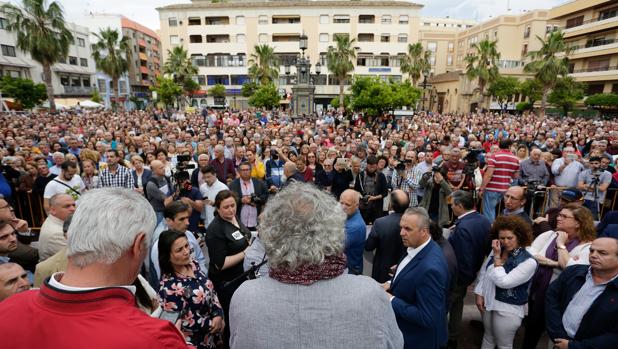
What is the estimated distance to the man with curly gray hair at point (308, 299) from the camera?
125 centimetres

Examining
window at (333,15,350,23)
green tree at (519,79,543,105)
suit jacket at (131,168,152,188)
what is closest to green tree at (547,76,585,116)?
green tree at (519,79,543,105)

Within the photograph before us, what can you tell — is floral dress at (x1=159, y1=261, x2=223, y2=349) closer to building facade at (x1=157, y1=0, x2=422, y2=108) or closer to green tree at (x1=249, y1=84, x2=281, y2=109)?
green tree at (x1=249, y1=84, x2=281, y2=109)

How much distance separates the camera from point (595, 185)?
621cm

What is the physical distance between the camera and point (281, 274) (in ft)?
4.36

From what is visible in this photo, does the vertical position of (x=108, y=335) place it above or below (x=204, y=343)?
above

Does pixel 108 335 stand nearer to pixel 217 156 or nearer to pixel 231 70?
pixel 217 156

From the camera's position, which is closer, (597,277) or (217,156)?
(597,277)

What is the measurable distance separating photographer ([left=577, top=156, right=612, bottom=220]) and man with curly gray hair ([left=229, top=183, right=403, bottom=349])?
7.07m

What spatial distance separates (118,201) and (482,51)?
153 feet

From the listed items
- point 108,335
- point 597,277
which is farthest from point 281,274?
point 597,277

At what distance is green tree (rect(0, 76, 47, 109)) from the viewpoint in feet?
100

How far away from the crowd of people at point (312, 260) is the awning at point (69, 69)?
4938 cm

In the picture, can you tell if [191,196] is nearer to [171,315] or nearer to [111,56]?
[171,315]

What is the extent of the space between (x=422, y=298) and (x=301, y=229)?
1422 millimetres
